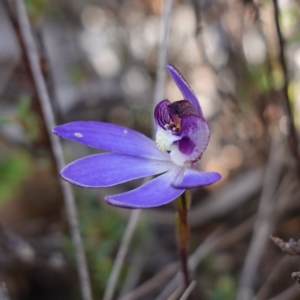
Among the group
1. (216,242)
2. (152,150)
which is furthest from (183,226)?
(216,242)

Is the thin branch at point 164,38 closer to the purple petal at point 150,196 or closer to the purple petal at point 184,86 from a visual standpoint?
the purple petal at point 184,86

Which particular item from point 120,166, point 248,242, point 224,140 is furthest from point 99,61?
point 120,166

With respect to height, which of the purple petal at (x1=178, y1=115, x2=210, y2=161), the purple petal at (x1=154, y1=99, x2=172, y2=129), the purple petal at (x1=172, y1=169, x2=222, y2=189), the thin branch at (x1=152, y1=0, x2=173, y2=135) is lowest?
the purple petal at (x1=172, y1=169, x2=222, y2=189)

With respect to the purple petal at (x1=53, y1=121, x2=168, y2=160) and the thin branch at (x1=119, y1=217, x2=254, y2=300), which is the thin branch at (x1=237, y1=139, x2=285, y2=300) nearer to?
the thin branch at (x1=119, y1=217, x2=254, y2=300)

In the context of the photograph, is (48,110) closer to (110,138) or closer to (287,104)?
(110,138)

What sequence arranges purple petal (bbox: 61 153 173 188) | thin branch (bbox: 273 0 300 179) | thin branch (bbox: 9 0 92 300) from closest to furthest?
1. purple petal (bbox: 61 153 173 188)
2. thin branch (bbox: 273 0 300 179)
3. thin branch (bbox: 9 0 92 300)

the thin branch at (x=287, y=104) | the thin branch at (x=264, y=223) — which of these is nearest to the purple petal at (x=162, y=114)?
the thin branch at (x=287, y=104)

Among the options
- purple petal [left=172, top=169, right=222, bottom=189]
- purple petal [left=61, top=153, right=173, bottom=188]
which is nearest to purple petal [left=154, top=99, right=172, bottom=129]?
purple petal [left=61, top=153, right=173, bottom=188]
